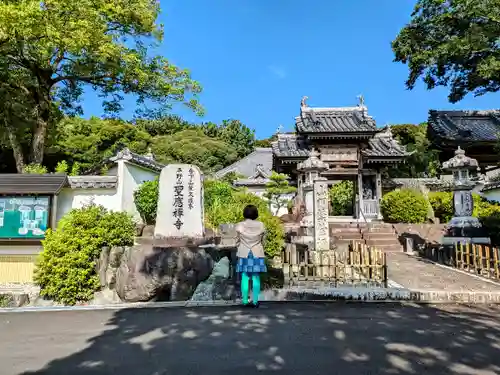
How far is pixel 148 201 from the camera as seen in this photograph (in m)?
12.8

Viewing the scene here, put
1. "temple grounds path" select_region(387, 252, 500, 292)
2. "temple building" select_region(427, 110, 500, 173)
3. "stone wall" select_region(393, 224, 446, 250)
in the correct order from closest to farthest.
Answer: "temple grounds path" select_region(387, 252, 500, 292), "stone wall" select_region(393, 224, 446, 250), "temple building" select_region(427, 110, 500, 173)

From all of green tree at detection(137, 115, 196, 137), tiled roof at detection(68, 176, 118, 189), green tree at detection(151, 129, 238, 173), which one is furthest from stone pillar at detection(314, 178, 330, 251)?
green tree at detection(137, 115, 196, 137)

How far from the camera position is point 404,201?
15.4m

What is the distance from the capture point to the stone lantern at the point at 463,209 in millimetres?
9523

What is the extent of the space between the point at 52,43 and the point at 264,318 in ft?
37.8

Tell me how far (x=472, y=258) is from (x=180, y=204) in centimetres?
789

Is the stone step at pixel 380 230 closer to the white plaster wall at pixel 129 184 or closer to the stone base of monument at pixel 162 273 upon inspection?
the stone base of monument at pixel 162 273

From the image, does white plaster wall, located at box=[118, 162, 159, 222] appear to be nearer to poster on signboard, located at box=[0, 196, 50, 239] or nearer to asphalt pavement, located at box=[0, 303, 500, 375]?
poster on signboard, located at box=[0, 196, 50, 239]

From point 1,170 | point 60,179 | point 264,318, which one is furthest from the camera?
point 1,170

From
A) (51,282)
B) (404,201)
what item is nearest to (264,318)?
(51,282)

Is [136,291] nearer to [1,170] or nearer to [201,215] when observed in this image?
[201,215]

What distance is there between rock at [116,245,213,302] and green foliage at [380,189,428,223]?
12.0 meters

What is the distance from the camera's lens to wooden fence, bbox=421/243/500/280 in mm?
7643

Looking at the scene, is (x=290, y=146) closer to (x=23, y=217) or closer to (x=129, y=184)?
(x=129, y=184)
